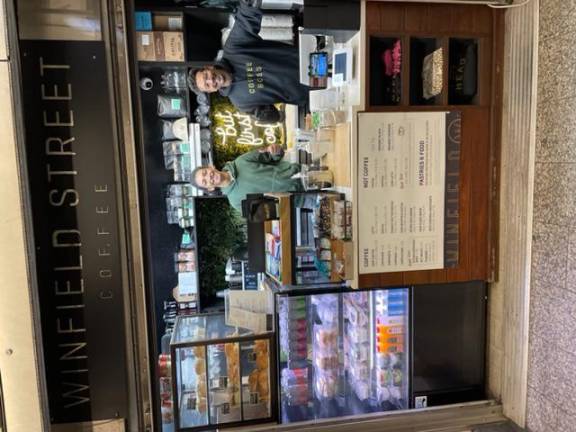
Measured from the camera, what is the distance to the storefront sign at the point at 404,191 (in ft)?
7.68

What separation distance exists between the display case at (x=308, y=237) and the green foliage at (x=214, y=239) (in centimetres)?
95

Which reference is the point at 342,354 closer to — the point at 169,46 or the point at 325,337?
the point at 325,337

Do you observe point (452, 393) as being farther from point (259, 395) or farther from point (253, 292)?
point (253, 292)

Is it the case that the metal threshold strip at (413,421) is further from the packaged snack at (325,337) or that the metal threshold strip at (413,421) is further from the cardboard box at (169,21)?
the cardboard box at (169,21)

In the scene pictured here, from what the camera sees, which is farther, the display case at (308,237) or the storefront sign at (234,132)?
the storefront sign at (234,132)

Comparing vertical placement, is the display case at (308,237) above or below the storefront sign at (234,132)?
below

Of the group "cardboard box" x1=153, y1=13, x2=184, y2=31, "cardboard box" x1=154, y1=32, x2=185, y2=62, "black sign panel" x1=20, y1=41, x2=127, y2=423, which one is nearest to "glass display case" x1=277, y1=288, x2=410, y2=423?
"black sign panel" x1=20, y1=41, x2=127, y2=423

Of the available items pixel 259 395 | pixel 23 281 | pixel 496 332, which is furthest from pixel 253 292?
pixel 496 332

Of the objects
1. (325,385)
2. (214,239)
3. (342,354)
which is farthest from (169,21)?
(325,385)

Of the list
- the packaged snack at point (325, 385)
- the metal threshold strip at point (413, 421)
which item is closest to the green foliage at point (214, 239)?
the packaged snack at point (325, 385)

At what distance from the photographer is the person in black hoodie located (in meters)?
3.11

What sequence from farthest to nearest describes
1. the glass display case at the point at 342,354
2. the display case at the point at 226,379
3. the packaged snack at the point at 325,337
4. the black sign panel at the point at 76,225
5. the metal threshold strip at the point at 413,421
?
the packaged snack at the point at 325,337 → the glass display case at the point at 342,354 → the display case at the point at 226,379 → the metal threshold strip at the point at 413,421 → the black sign panel at the point at 76,225

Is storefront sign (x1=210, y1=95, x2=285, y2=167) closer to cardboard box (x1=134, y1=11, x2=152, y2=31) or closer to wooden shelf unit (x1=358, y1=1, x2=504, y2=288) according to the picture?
cardboard box (x1=134, y1=11, x2=152, y2=31)

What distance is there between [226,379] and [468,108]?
6.73 ft
